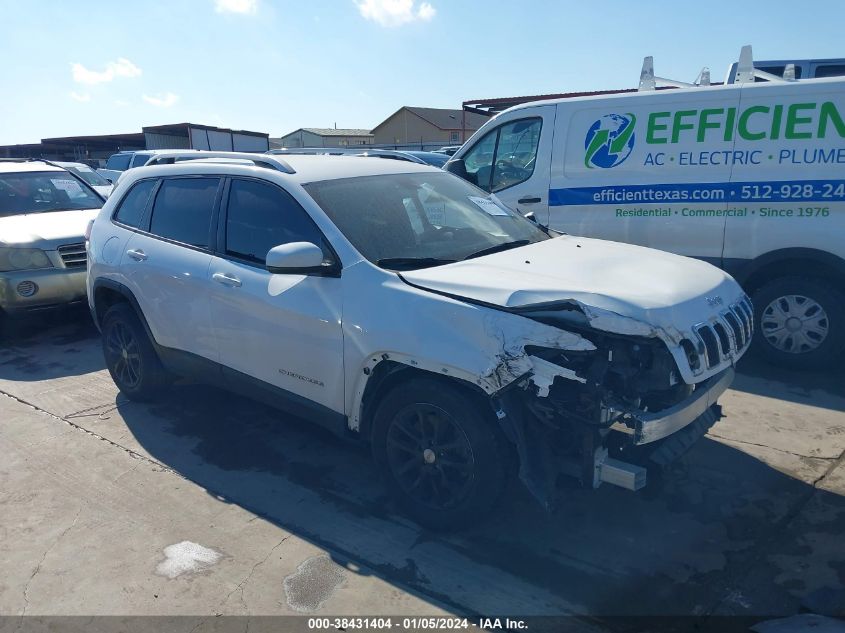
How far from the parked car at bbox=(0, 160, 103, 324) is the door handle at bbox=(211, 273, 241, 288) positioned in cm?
369

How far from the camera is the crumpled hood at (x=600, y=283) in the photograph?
2.99 metres

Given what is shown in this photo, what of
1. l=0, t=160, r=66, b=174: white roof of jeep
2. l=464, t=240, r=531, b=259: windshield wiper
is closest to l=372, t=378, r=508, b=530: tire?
l=464, t=240, r=531, b=259: windshield wiper

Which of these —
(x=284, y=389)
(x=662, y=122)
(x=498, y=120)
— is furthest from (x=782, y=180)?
(x=284, y=389)

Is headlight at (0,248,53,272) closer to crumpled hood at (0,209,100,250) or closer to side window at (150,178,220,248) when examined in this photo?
crumpled hood at (0,209,100,250)

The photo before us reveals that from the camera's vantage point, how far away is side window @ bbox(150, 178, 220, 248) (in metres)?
4.35

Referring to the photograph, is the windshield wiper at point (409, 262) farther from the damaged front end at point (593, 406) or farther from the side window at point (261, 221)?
the damaged front end at point (593, 406)

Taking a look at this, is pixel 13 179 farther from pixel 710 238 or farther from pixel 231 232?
pixel 710 238

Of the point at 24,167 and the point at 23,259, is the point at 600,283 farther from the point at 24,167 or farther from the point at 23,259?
the point at 24,167

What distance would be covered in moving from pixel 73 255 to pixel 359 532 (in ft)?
17.2

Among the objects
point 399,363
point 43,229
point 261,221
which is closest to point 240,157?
point 261,221

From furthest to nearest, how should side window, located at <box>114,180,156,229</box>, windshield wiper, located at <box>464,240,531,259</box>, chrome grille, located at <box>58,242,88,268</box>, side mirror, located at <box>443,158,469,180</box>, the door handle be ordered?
chrome grille, located at <box>58,242,88,268</box>
side mirror, located at <box>443,158,469,180</box>
side window, located at <box>114,180,156,229</box>
the door handle
windshield wiper, located at <box>464,240,531,259</box>

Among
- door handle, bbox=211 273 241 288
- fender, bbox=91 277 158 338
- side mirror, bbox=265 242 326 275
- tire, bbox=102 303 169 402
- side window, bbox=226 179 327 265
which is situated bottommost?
tire, bbox=102 303 169 402

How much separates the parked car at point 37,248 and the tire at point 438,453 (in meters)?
4.96

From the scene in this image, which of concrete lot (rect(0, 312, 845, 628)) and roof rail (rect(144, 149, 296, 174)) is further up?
roof rail (rect(144, 149, 296, 174))
